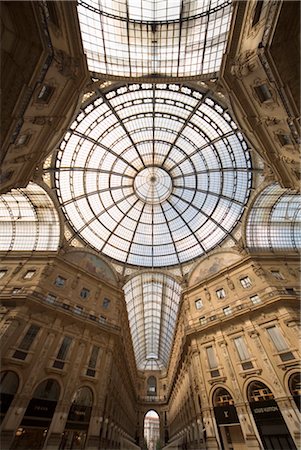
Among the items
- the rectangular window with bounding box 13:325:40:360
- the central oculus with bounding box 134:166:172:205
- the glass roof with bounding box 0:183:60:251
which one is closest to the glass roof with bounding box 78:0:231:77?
the central oculus with bounding box 134:166:172:205

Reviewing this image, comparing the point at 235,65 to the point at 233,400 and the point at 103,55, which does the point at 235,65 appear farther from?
the point at 233,400

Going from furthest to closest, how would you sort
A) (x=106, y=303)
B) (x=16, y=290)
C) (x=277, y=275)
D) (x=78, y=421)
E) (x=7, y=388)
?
(x=106, y=303), (x=277, y=275), (x=16, y=290), (x=78, y=421), (x=7, y=388)

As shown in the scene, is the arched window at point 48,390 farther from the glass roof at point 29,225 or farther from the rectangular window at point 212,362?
the rectangular window at point 212,362

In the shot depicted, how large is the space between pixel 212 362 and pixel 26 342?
22.4 meters

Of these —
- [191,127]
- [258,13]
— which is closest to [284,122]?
[258,13]

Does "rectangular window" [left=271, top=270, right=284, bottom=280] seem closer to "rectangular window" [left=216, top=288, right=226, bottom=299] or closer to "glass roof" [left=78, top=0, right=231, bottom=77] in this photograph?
"rectangular window" [left=216, top=288, right=226, bottom=299]

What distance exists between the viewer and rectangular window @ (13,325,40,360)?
22.8 metres

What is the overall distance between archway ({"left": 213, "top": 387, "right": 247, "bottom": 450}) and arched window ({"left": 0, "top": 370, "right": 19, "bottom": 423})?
70.5 feet

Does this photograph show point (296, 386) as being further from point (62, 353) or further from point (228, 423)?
point (62, 353)

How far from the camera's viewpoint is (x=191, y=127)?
110ft

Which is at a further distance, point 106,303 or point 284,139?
point 106,303

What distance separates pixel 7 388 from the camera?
68.3 feet

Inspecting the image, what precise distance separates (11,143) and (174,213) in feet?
100

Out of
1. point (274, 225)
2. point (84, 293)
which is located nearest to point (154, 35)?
point (274, 225)
